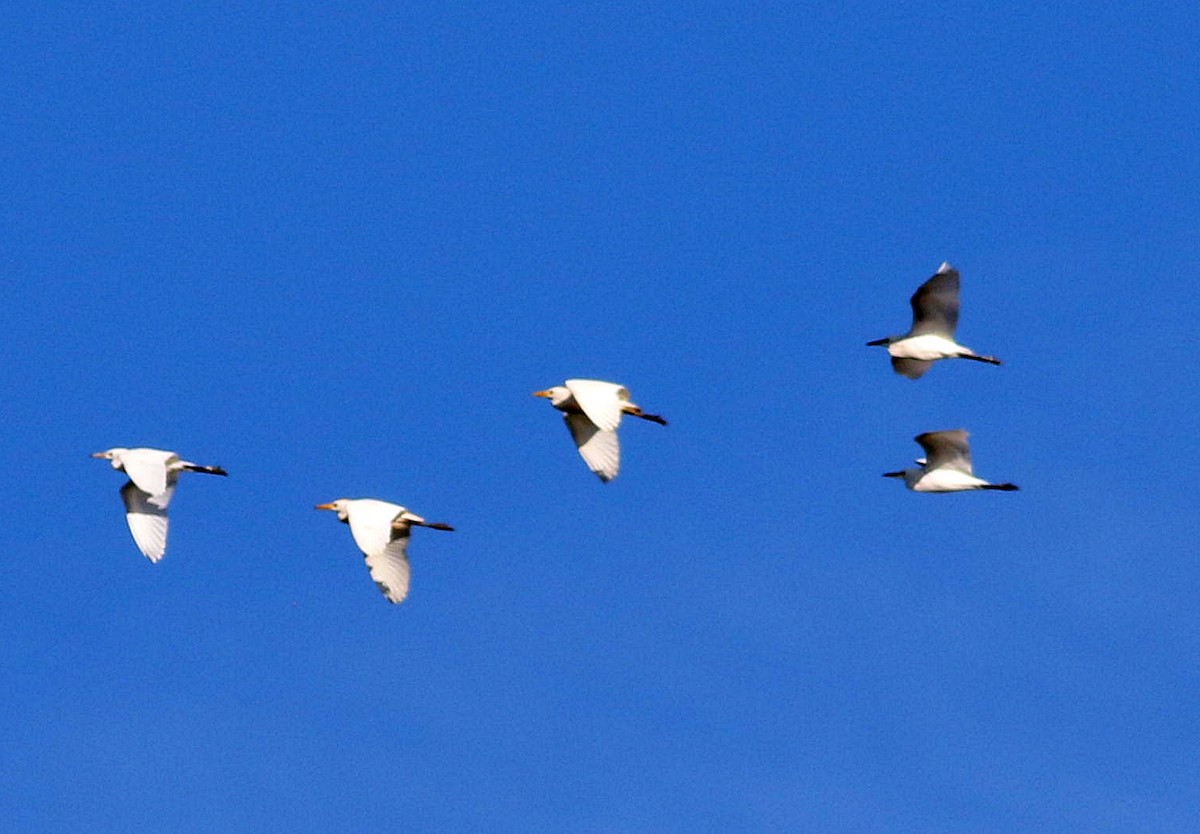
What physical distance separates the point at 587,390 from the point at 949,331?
6.50 metres

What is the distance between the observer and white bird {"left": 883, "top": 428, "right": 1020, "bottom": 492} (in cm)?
5116

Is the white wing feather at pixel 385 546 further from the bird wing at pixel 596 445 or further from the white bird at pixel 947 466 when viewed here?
the white bird at pixel 947 466

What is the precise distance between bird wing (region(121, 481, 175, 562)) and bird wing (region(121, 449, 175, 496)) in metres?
0.31

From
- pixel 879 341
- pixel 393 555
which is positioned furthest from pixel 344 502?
pixel 879 341

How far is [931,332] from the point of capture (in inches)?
2048

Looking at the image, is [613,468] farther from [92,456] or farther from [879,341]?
[92,456]

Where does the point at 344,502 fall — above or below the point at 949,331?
below

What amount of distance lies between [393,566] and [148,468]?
535cm

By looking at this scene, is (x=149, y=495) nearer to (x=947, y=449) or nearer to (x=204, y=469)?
(x=204, y=469)

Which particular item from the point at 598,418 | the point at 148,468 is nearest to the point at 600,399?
the point at 598,418

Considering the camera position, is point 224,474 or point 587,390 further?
point 224,474

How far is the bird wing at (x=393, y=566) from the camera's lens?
4991cm

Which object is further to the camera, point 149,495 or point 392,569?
point 149,495

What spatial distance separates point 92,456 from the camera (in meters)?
55.4
